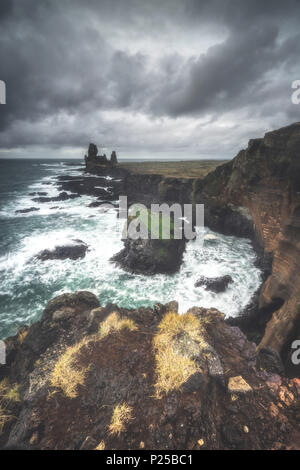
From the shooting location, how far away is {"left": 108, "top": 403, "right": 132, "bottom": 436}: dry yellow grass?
3938 millimetres

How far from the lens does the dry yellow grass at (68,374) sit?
4.71 metres

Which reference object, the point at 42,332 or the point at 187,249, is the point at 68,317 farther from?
the point at 187,249

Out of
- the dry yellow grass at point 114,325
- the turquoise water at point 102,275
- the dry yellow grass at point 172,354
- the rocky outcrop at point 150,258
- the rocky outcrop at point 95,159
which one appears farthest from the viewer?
the rocky outcrop at point 95,159

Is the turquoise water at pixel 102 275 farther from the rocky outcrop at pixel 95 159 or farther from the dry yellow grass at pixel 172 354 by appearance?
the rocky outcrop at pixel 95 159

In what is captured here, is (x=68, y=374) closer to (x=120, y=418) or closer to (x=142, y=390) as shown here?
(x=120, y=418)

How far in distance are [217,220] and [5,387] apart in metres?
27.8

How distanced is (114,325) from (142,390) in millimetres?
2323

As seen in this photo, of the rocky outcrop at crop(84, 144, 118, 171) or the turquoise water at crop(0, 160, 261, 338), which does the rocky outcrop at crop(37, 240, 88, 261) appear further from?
the rocky outcrop at crop(84, 144, 118, 171)

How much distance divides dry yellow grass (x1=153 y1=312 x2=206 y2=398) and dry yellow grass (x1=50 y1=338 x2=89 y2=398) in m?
2.12

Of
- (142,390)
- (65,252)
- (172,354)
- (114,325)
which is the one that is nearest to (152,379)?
(142,390)

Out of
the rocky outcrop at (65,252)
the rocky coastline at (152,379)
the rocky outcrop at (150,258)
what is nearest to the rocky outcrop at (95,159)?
the rocky outcrop at (65,252)

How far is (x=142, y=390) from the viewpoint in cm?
473

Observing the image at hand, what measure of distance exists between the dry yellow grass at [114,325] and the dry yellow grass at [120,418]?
7.39 feet

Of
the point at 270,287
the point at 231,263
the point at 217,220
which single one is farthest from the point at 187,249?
the point at 270,287
